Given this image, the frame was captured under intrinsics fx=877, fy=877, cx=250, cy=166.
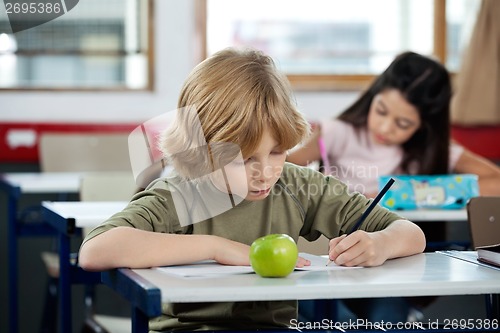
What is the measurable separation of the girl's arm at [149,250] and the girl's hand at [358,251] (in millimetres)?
152

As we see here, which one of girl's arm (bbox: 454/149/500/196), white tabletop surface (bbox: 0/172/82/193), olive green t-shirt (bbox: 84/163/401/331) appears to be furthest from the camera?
white tabletop surface (bbox: 0/172/82/193)

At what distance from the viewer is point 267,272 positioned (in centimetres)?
131

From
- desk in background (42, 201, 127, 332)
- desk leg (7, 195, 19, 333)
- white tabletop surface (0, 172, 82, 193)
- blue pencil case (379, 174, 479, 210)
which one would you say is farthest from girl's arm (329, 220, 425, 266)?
desk leg (7, 195, 19, 333)

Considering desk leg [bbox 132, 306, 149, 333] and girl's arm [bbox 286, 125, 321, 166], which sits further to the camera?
girl's arm [bbox 286, 125, 321, 166]

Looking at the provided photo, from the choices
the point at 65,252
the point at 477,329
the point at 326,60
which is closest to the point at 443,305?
the point at 326,60

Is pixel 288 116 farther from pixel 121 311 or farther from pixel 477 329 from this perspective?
pixel 121 311

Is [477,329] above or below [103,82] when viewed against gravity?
below

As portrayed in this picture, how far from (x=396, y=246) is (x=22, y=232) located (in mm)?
2275

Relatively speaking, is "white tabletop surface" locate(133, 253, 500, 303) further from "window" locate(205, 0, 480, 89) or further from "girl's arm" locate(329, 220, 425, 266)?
"window" locate(205, 0, 480, 89)

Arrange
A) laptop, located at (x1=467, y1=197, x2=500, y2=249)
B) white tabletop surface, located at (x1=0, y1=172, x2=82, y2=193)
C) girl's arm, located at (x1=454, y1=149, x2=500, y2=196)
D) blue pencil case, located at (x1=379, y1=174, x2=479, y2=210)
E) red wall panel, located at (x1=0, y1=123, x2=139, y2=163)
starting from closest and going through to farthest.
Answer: laptop, located at (x1=467, y1=197, x2=500, y2=249) → blue pencil case, located at (x1=379, y1=174, x2=479, y2=210) → girl's arm, located at (x1=454, y1=149, x2=500, y2=196) → white tabletop surface, located at (x1=0, y1=172, x2=82, y2=193) → red wall panel, located at (x1=0, y1=123, x2=139, y2=163)

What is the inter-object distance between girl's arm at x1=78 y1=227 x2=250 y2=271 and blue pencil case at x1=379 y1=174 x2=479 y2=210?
1338 mm

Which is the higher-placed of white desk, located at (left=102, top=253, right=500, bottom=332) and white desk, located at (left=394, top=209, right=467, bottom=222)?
white desk, located at (left=102, top=253, right=500, bottom=332)

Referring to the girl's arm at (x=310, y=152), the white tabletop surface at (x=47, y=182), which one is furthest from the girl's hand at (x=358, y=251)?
the white tabletop surface at (x=47, y=182)

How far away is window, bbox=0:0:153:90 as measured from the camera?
402 cm
